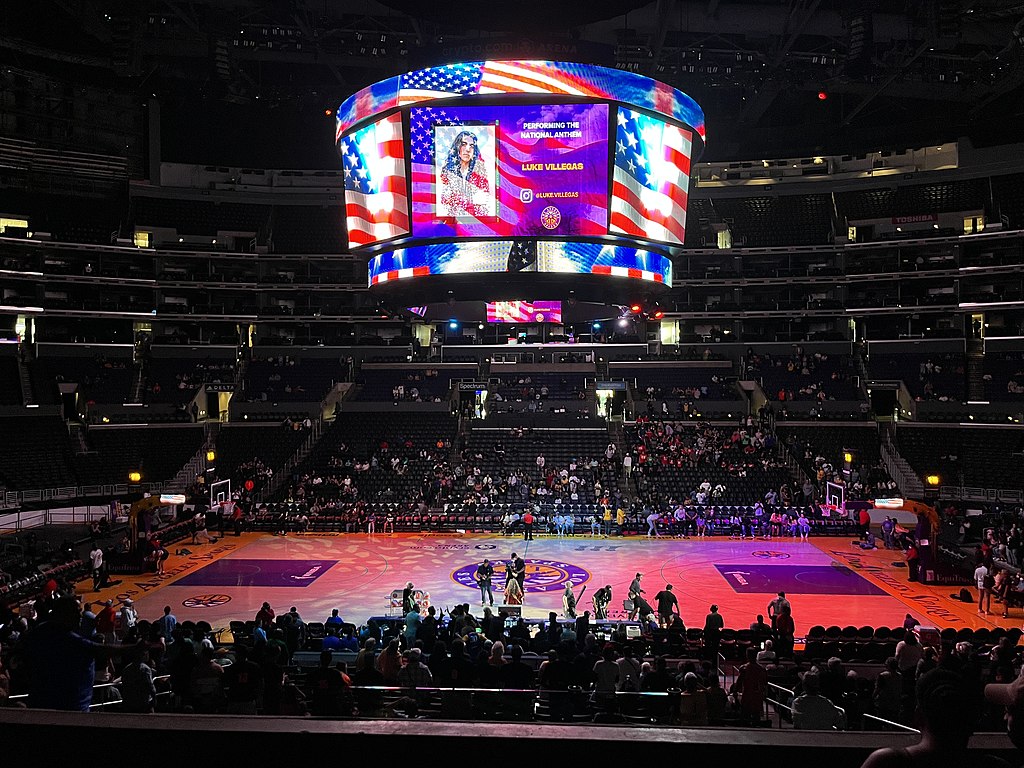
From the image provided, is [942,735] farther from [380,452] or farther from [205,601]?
[380,452]

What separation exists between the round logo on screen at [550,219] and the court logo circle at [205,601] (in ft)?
47.0

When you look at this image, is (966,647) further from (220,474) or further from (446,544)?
(220,474)

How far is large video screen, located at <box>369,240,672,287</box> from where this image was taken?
17312 millimetres

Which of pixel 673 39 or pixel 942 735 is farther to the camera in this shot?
pixel 673 39

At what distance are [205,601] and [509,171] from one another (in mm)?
15163

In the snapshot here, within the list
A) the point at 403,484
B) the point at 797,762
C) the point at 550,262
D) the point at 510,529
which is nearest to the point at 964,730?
the point at 797,762

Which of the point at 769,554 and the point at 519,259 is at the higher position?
the point at 519,259

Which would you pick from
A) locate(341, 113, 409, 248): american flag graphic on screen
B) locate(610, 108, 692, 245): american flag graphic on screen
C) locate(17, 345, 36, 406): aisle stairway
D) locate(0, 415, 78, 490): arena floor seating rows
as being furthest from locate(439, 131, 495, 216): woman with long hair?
locate(17, 345, 36, 406): aisle stairway

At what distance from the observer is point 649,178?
18.2 m

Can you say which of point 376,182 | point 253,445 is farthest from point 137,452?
point 376,182

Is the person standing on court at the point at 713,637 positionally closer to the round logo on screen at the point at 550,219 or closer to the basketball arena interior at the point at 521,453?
the basketball arena interior at the point at 521,453

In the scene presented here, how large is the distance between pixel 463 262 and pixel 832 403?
34225mm

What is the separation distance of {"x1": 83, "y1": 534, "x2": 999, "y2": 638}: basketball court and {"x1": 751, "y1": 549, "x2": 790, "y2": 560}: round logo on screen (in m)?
0.04

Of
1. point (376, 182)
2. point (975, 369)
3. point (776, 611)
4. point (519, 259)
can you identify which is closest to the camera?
point (519, 259)
